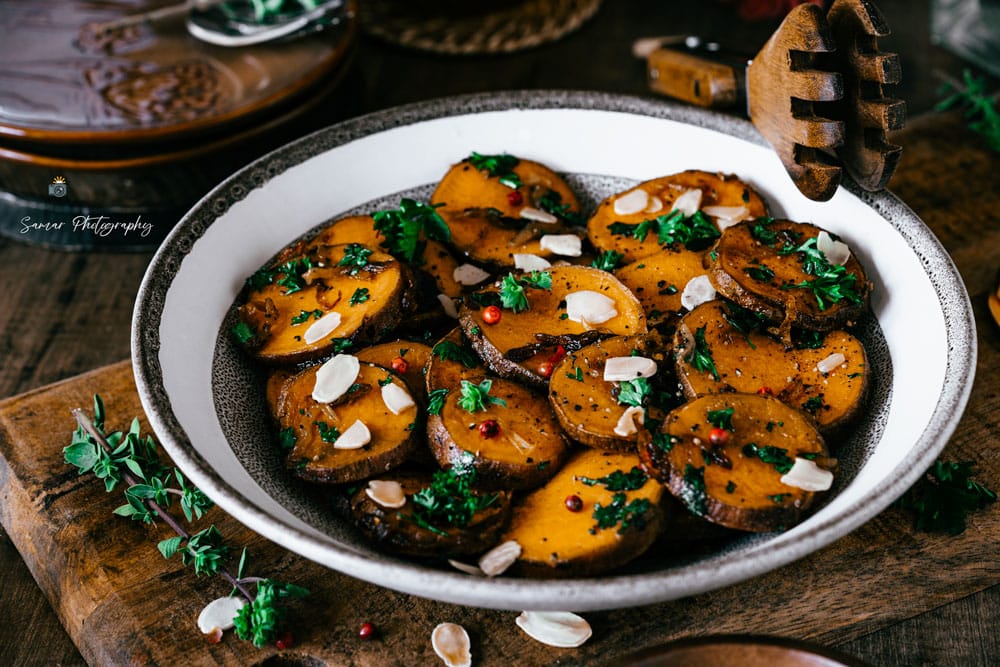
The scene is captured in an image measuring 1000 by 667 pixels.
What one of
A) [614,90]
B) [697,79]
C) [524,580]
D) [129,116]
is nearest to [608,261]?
[697,79]

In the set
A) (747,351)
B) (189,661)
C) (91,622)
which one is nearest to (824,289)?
(747,351)

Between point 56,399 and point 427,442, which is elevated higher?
point 427,442

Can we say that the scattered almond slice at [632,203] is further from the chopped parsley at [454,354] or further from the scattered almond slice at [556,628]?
the scattered almond slice at [556,628]

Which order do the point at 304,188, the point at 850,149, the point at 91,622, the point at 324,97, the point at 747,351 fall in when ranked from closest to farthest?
1. the point at 91,622
2. the point at 747,351
3. the point at 850,149
4. the point at 304,188
5. the point at 324,97

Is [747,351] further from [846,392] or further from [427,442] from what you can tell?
[427,442]

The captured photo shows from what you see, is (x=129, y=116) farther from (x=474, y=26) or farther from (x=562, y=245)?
(x=474, y=26)

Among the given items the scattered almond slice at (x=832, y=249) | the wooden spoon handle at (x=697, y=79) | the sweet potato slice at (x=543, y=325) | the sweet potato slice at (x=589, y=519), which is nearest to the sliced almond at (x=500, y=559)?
the sweet potato slice at (x=589, y=519)
